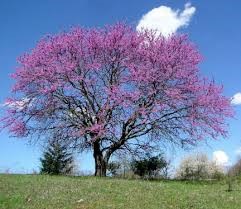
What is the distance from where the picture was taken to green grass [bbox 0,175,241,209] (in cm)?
2061

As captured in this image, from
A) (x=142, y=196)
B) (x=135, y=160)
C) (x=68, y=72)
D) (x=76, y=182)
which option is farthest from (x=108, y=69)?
(x=142, y=196)

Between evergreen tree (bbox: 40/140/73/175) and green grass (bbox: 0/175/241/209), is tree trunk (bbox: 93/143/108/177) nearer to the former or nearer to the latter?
evergreen tree (bbox: 40/140/73/175)

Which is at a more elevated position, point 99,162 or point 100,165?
point 99,162

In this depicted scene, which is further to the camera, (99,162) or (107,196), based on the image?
(99,162)

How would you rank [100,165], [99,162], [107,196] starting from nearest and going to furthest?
[107,196], [100,165], [99,162]

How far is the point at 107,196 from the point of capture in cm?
2195

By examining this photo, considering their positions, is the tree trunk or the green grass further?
the tree trunk

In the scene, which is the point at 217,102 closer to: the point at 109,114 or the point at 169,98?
the point at 169,98

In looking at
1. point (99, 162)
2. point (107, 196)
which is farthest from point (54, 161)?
point (107, 196)

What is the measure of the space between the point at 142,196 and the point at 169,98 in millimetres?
15415

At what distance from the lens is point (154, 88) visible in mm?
37219

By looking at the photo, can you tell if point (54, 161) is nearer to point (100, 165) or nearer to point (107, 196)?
point (100, 165)

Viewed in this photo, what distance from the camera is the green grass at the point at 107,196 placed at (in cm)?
2061

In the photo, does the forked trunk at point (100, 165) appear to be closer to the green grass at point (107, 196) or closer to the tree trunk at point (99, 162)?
the tree trunk at point (99, 162)
